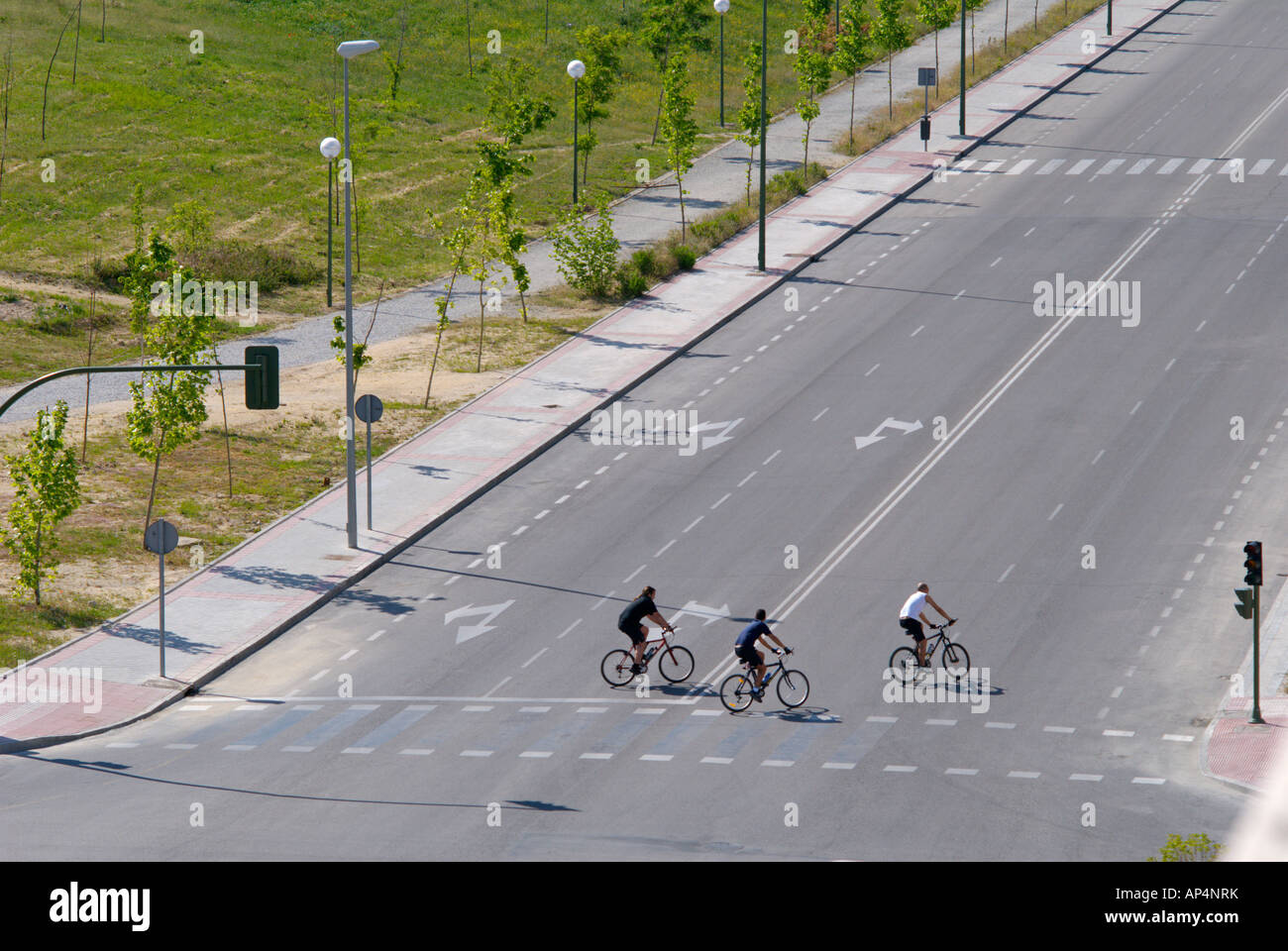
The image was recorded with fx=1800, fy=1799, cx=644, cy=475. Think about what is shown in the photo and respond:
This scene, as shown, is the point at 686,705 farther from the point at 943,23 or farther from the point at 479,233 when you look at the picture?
the point at 943,23

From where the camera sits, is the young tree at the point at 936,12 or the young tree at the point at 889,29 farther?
the young tree at the point at 936,12

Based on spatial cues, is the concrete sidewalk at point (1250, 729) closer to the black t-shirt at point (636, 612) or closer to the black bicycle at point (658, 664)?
the black bicycle at point (658, 664)

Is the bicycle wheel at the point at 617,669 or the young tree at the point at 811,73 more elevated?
the young tree at the point at 811,73

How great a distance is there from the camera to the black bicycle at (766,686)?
27.0 m

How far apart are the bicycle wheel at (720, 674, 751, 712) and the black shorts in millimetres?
2721

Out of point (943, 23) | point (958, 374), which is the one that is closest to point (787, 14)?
point (943, 23)

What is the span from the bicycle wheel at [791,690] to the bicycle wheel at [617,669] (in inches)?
99.0

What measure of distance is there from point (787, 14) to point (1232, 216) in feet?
102

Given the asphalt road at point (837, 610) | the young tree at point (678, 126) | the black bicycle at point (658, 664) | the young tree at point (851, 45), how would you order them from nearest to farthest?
the asphalt road at point (837, 610) < the black bicycle at point (658, 664) < the young tree at point (678, 126) < the young tree at point (851, 45)

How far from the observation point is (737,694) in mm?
27000

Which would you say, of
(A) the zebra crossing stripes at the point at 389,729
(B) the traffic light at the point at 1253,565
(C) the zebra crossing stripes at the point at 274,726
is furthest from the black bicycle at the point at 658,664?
(B) the traffic light at the point at 1253,565

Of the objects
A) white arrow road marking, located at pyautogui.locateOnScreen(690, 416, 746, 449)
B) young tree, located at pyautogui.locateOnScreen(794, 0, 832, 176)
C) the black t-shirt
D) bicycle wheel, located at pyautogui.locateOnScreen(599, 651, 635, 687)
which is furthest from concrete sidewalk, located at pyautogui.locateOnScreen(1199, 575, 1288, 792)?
young tree, located at pyautogui.locateOnScreen(794, 0, 832, 176)

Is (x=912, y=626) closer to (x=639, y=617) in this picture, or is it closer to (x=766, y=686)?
(x=766, y=686)

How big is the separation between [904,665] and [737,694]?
3.14 m
